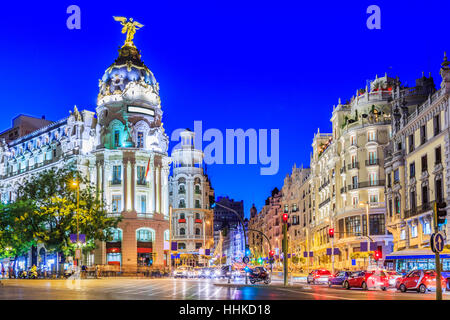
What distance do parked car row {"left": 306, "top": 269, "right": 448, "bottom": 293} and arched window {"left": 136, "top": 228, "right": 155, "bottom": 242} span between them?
1848 inches

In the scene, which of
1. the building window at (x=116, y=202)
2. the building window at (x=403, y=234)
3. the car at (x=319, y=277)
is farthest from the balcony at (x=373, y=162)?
the building window at (x=116, y=202)

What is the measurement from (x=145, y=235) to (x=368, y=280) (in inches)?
2125

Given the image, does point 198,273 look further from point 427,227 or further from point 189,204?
point 189,204

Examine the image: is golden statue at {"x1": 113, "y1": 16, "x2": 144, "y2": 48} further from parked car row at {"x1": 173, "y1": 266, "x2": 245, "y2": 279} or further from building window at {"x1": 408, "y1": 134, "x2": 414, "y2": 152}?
building window at {"x1": 408, "y1": 134, "x2": 414, "y2": 152}

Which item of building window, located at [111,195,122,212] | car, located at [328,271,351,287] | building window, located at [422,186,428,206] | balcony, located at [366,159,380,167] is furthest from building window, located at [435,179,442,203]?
building window, located at [111,195,122,212]

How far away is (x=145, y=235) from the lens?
296 ft

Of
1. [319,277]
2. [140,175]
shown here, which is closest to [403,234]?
[319,277]

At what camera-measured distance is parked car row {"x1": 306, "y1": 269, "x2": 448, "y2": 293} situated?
36469 mm

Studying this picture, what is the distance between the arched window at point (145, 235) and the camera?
8939 centimetres

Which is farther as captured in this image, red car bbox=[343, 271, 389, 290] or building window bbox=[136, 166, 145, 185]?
building window bbox=[136, 166, 145, 185]

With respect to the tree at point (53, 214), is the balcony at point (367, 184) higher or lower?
higher

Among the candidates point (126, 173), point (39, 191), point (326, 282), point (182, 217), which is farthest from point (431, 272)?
point (182, 217)

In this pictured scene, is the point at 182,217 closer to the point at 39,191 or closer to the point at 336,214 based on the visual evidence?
the point at 336,214

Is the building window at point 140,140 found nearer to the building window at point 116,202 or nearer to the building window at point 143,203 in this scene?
the building window at point 143,203
